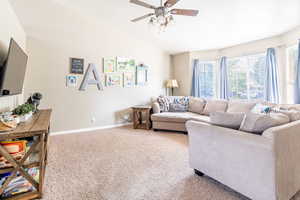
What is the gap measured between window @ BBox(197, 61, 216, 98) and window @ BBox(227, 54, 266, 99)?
0.54m

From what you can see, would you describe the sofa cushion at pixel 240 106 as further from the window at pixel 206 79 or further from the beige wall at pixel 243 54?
the window at pixel 206 79

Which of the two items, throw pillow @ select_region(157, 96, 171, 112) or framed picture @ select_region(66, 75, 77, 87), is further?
throw pillow @ select_region(157, 96, 171, 112)

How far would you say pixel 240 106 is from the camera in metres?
3.61

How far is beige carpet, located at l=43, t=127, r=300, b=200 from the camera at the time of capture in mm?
1689

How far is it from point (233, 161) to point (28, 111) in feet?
8.35

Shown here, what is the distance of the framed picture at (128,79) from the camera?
4818mm

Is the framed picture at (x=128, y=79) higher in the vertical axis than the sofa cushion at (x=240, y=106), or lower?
higher

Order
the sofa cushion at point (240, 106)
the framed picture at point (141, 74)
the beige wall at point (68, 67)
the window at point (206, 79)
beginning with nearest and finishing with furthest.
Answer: the sofa cushion at point (240, 106), the beige wall at point (68, 67), the framed picture at point (141, 74), the window at point (206, 79)

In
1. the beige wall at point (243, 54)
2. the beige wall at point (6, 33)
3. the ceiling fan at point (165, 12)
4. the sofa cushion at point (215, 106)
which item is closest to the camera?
the beige wall at point (6, 33)

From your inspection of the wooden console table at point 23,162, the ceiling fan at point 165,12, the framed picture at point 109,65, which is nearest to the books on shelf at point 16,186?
the wooden console table at point 23,162

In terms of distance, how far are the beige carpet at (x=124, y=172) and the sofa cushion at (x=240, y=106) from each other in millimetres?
1400

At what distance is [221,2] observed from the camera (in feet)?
8.89

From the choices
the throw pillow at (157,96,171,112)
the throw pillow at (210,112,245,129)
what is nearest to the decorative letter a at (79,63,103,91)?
the throw pillow at (157,96,171,112)

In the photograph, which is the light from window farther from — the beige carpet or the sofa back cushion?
the beige carpet
